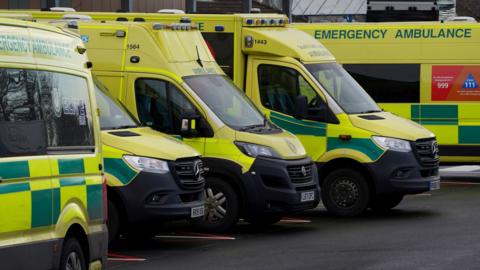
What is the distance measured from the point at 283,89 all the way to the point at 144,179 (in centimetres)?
445

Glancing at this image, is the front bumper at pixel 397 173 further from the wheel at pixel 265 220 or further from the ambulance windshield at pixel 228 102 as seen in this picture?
the ambulance windshield at pixel 228 102

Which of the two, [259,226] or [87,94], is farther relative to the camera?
[259,226]

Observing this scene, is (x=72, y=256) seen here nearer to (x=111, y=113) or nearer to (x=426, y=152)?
(x=111, y=113)

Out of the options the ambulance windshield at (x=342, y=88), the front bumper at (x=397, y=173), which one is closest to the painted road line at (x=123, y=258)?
the front bumper at (x=397, y=173)

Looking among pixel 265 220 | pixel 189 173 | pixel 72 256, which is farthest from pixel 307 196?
pixel 72 256

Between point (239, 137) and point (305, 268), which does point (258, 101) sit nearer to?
point (239, 137)

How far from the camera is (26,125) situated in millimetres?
8516

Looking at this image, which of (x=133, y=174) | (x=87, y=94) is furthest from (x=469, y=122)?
(x=87, y=94)

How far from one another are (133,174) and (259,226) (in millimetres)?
3373

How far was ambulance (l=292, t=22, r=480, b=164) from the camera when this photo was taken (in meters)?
20.9

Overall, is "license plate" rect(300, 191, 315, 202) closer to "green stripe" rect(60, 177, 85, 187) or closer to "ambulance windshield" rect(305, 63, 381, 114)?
"ambulance windshield" rect(305, 63, 381, 114)

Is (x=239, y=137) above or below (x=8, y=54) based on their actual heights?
below

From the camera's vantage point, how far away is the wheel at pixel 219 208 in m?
14.8

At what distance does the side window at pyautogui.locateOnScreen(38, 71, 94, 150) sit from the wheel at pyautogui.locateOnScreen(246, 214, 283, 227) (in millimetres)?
5701
